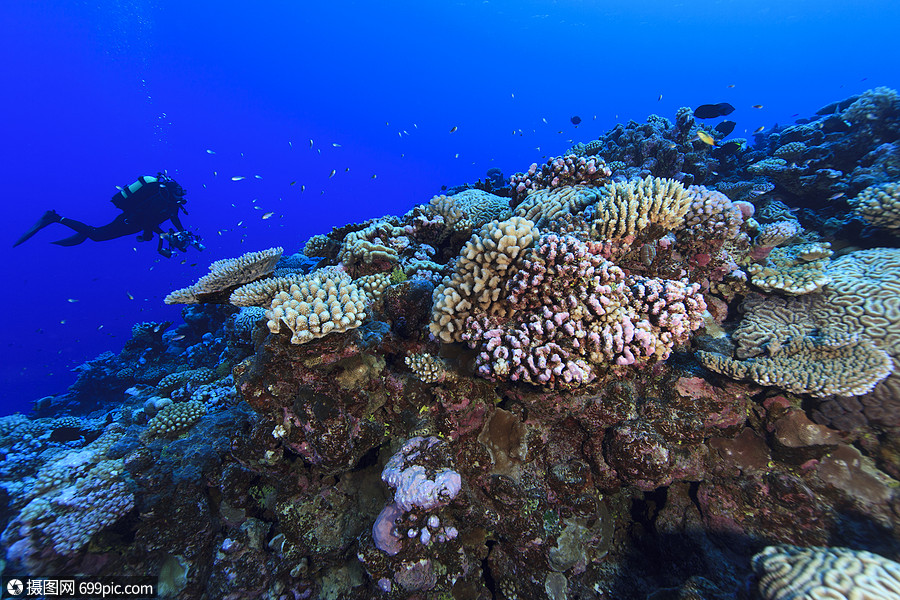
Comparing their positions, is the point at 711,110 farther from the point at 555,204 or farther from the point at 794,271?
the point at 555,204

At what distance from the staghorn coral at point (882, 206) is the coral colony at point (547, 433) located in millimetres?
32

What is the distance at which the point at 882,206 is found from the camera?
4.86 meters

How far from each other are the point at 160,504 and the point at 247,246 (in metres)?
129

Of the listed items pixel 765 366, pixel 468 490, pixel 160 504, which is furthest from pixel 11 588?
pixel 765 366

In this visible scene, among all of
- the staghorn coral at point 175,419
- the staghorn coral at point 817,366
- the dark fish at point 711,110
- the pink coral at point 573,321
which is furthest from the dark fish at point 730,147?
the staghorn coral at point 175,419

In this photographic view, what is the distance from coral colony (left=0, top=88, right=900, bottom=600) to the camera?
3516 millimetres

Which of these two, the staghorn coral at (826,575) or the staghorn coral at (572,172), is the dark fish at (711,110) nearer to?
the staghorn coral at (572,172)

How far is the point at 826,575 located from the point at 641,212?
12.2 ft

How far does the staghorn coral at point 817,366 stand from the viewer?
11.0 ft

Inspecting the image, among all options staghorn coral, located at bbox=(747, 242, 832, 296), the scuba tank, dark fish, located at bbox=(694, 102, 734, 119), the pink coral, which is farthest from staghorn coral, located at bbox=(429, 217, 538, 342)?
the scuba tank

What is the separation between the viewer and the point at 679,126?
9648mm

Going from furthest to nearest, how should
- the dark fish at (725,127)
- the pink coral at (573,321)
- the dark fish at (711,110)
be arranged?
the dark fish at (725,127), the dark fish at (711,110), the pink coral at (573,321)

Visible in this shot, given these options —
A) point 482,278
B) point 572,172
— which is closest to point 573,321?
point 482,278

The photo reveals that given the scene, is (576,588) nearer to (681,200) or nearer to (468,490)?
(468,490)
